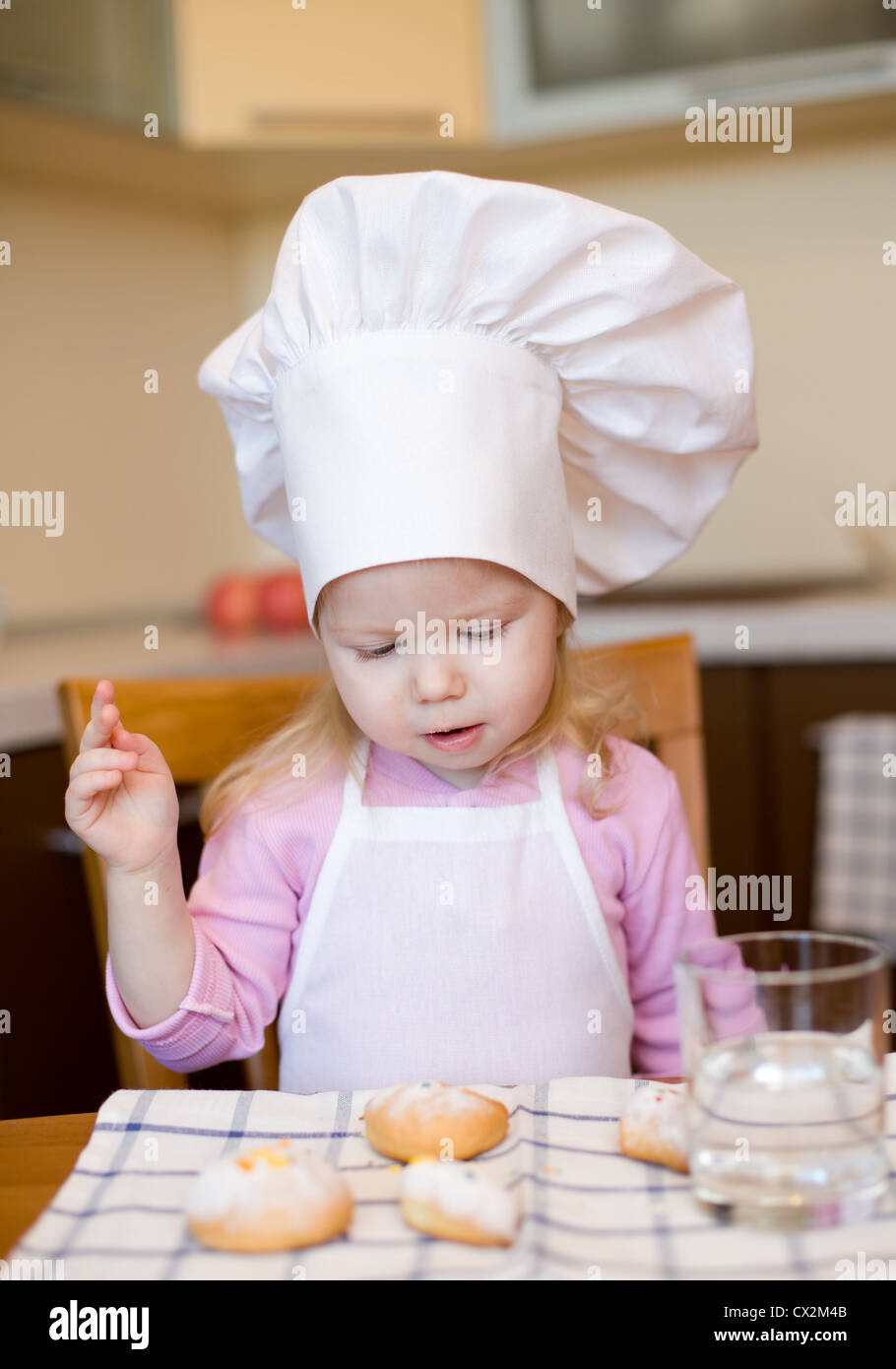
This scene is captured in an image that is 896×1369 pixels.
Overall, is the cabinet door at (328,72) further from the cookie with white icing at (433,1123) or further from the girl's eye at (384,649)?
the cookie with white icing at (433,1123)

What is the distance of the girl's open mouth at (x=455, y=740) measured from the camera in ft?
2.68

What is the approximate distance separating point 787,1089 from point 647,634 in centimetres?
153

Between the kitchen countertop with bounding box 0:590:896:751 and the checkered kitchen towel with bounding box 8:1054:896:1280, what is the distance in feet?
3.60

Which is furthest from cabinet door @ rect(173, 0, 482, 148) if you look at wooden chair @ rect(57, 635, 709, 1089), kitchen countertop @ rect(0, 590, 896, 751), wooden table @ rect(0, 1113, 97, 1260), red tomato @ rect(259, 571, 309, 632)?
wooden table @ rect(0, 1113, 97, 1260)

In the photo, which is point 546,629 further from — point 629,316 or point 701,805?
point 701,805

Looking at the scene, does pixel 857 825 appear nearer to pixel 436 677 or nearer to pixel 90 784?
pixel 436 677

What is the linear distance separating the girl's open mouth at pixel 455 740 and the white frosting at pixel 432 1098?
0.87ft

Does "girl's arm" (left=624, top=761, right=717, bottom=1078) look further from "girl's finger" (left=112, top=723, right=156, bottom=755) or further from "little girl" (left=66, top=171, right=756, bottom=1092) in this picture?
"girl's finger" (left=112, top=723, right=156, bottom=755)

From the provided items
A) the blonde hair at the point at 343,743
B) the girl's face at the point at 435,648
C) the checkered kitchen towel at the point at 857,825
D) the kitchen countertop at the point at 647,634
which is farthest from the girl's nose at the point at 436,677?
the checkered kitchen towel at the point at 857,825

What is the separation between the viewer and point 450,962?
871 millimetres

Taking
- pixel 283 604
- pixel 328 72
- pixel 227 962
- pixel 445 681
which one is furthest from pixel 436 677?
pixel 328 72

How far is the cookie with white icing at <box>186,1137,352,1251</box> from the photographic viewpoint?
18.7 inches

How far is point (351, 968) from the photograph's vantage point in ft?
2.87
